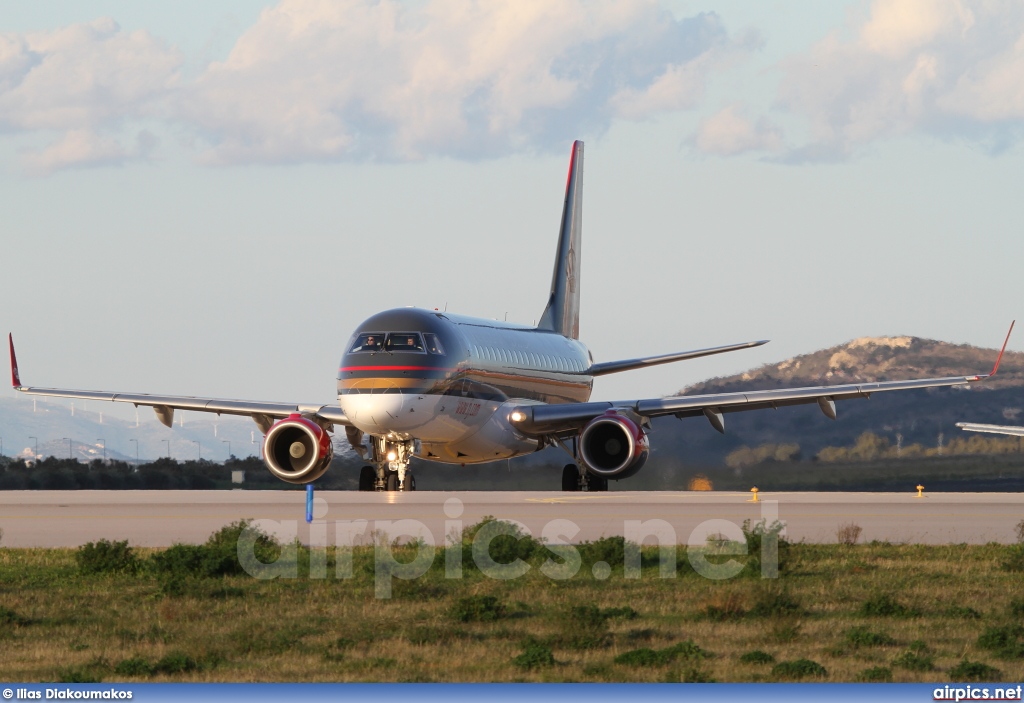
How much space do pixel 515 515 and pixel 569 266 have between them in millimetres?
26251

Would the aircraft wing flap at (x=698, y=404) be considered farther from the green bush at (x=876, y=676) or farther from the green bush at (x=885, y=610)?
the green bush at (x=876, y=676)

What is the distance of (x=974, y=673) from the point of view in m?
11.2

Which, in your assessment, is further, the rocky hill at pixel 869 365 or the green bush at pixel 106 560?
the rocky hill at pixel 869 365

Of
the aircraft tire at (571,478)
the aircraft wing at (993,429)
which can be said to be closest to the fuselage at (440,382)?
the aircraft tire at (571,478)

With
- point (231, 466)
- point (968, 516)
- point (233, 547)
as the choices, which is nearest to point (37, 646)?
point (233, 547)

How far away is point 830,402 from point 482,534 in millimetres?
19643

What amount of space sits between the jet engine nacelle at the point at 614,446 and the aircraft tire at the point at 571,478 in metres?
2.69

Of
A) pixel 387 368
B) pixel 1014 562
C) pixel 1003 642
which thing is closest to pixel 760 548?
pixel 1014 562

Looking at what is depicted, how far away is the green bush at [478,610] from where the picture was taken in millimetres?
13859

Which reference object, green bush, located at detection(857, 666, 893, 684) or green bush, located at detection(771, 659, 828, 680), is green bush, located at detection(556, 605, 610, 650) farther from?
green bush, located at detection(857, 666, 893, 684)

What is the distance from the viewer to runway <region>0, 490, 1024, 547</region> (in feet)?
72.2

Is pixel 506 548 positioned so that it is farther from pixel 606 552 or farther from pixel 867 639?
pixel 867 639

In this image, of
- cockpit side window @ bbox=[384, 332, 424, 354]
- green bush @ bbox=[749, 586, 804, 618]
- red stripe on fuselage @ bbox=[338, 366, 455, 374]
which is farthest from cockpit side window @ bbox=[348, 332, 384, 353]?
green bush @ bbox=[749, 586, 804, 618]

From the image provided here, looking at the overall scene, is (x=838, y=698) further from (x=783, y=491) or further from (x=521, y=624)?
(x=783, y=491)
